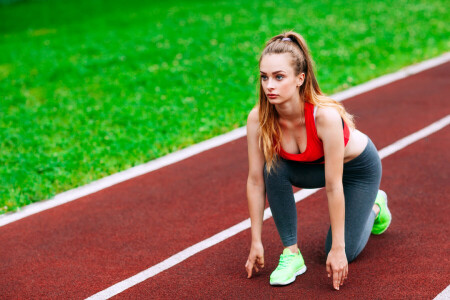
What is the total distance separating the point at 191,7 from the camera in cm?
1922

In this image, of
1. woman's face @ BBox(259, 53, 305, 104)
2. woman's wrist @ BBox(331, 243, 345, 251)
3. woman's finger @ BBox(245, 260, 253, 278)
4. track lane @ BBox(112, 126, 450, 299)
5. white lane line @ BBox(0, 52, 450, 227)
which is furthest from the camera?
white lane line @ BBox(0, 52, 450, 227)

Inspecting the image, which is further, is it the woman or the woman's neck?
the woman's neck

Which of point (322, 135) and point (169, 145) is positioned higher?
point (322, 135)

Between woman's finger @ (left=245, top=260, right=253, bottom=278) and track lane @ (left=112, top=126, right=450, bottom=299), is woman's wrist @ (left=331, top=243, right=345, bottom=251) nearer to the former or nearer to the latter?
track lane @ (left=112, top=126, right=450, bottom=299)

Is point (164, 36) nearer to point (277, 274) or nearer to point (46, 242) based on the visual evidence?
point (46, 242)

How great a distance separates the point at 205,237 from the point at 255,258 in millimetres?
1048

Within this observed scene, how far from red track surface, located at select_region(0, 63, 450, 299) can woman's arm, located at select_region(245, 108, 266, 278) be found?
0.74ft

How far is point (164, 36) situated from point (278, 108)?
432 inches

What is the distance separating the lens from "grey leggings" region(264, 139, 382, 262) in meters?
4.16

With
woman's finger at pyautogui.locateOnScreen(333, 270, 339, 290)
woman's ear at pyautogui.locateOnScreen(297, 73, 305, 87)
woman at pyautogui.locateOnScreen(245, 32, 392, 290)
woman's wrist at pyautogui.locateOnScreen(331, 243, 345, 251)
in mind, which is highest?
woman's ear at pyautogui.locateOnScreen(297, 73, 305, 87)

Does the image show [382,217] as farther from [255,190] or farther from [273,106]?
[273,106]

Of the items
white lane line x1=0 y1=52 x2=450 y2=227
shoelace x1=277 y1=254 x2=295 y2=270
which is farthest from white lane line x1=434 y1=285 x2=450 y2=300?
white lane line x1=0 y1=52 x2=450 y2=227

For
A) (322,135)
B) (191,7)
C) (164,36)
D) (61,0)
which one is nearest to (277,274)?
(322,135)

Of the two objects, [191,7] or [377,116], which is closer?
[377,116]
